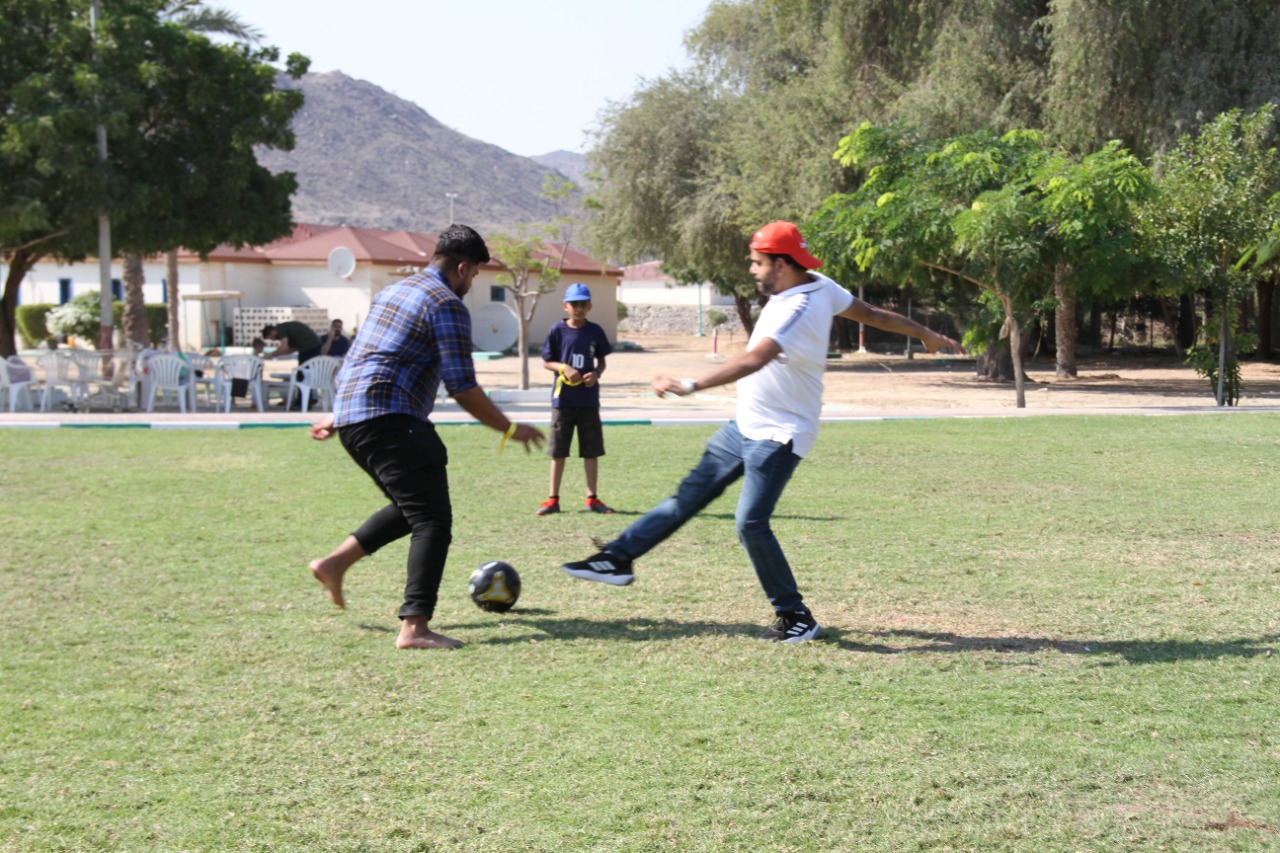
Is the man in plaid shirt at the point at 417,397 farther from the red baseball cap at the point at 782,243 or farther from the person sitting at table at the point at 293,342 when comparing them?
the person sitting at table at the point at 293,342

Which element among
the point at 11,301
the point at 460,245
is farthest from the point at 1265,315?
the point at 460,245

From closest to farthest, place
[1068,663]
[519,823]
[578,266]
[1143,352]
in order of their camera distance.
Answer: [519,823], [1068,663], [1143,352], [578,266]

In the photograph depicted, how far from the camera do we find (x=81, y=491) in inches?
411

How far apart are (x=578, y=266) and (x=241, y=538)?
4823cm

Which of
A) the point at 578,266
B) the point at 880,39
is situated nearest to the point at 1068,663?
the point at 880,39

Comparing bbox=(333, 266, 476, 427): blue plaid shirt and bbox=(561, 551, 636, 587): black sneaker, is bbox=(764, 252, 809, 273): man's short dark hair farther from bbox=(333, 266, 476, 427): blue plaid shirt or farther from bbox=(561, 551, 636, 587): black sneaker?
bbox=(561, 551, 636, 587): black sneaker

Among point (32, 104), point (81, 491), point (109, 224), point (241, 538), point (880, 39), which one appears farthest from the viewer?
point (880, 39)

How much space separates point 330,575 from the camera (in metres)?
5.87

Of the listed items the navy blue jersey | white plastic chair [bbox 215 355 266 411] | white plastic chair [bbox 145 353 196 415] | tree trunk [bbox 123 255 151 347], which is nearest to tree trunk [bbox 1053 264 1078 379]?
white plastic chair [bbox 215 355 266 411]

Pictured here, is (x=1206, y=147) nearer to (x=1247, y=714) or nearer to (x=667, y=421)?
(x=667, y=421)

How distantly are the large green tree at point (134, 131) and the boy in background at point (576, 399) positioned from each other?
44.8ft

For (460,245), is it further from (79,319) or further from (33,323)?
(33,323)

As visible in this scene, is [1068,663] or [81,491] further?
[81,491]

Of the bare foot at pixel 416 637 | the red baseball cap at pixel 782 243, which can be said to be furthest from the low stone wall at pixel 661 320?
the bare foot at pixel 416 637
